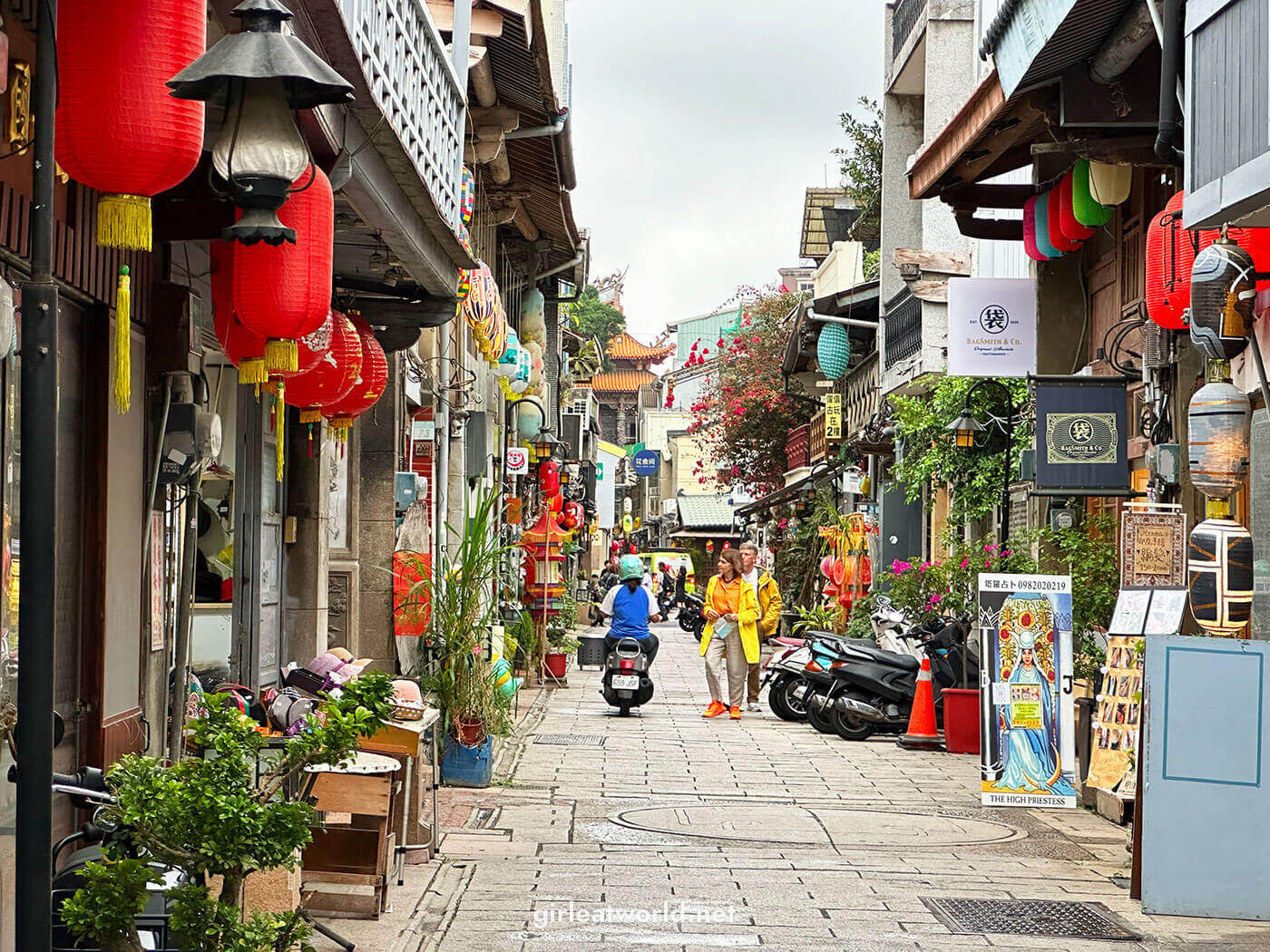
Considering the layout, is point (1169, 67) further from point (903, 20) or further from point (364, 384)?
point (903, 20)

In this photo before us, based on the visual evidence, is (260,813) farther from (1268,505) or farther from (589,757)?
(589,757)

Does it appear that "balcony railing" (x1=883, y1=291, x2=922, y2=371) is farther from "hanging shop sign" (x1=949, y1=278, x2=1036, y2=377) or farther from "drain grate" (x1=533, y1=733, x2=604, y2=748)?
"drain grate" (x1=533, y1=733, x2=604, y2=748)

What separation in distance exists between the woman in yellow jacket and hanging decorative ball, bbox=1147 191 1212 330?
375 inches

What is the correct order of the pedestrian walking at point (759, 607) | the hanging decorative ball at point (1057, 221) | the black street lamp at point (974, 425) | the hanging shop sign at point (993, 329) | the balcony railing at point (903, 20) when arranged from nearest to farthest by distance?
the hanging decorative ball at point (1057, 221), the hanging shop sign at point (993, 329), the black street lamp at point (974, 425), the pedestrian walking at point (759, 607), the balcony railing at point (903, 20)

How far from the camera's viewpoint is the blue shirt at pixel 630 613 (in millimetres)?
21172

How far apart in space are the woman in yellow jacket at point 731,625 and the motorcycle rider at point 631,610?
1.16 meters

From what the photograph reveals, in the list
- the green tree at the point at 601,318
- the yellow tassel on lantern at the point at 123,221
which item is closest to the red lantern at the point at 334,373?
the yellow tassel on lantern at the point at 123,221

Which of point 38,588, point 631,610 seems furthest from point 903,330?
point 38,588

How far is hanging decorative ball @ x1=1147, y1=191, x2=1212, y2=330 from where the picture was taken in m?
10.2

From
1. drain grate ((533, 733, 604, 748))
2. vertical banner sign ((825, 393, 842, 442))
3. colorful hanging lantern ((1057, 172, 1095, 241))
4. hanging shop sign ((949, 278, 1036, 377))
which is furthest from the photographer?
vertical banner sign ((825, 393, 842, 442))

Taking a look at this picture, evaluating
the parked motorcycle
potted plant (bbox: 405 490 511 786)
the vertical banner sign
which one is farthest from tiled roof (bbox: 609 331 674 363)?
potted plant (bbox: 405 490 511 786)

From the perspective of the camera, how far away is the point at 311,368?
9.70 meters

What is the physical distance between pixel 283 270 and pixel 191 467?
1860 mm

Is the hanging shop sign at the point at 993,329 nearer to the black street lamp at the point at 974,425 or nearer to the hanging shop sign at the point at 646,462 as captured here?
the black street lamp at the point at 974,425
